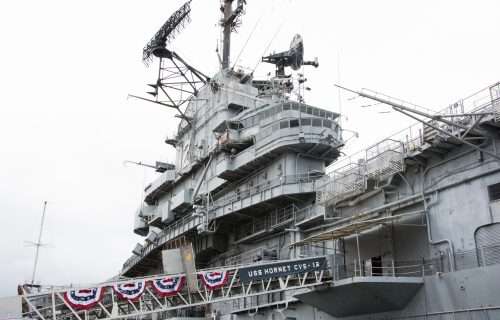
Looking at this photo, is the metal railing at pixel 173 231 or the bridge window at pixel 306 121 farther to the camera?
the metal railing at pixel 173 231

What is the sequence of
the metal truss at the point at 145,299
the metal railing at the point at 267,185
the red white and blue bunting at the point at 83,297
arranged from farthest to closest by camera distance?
the metal railing at the point at 267,185
the red white and blue bunting at the point at 83,297
the metal truss at the point at 145,299

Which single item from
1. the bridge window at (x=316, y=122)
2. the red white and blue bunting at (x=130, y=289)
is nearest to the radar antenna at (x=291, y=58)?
the bridge window at (x=316, y=122)

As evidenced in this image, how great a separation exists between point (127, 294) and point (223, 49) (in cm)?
2457

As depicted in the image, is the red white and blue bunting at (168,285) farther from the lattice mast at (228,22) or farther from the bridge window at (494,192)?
the lattice mast at (228,22)

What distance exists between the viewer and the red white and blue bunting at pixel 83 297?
1655 centimetres

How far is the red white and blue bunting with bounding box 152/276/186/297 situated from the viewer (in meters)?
17.8

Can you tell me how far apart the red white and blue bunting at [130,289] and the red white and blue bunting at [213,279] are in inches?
81.6

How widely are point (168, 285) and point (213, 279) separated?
1604 mm

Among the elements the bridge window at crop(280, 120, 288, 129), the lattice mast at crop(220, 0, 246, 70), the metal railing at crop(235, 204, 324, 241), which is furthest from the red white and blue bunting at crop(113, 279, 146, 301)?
the lattice mast at crop(220, 0, 246, 70)

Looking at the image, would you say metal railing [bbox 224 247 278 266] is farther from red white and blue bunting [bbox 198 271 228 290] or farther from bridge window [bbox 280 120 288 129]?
bridge window [bbox 280 120 288 129]

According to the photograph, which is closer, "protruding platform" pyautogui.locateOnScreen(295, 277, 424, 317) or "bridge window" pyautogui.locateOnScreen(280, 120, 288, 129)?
"protruding platform" pyautogui.locateOnScreen(295, 277, 424, 317)

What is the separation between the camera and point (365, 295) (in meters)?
18.4

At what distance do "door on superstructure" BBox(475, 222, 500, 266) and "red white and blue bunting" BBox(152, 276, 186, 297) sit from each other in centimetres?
986

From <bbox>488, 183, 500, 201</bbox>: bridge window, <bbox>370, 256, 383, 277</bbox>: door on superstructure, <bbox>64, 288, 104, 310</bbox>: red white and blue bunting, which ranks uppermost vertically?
<bbox>488, 183, 500, 201</bbox>: bridge window
